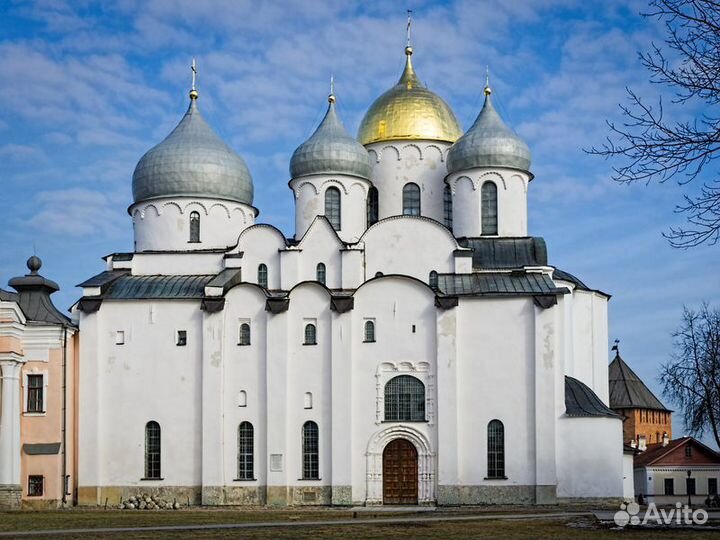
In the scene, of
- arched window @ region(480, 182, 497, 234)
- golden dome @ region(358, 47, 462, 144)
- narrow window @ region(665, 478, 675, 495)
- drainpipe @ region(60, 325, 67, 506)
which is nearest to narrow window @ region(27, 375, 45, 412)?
drainpipe @ region(60, 325, 67, 506)

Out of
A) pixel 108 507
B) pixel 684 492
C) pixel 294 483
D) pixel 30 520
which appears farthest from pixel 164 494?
pixel 684 492

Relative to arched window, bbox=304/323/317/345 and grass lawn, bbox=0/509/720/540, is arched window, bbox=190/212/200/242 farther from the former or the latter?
grass lawn, bbox=0/509/720/540

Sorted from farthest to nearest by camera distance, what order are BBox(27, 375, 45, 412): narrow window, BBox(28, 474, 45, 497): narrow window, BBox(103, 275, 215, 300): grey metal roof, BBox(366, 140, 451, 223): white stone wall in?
BBox(366, 140, 451, 223): white stone wall → BBox(103, 275, 215, 300): grey metal roof → BBox(27, 375, 45, 412): narrow window → BBox(28, 474, 45, 497): narrow window

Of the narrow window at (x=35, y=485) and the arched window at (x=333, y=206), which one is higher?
the arched window at (x=333, y=206)

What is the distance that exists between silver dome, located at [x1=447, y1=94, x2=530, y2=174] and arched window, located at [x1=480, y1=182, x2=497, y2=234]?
935mm

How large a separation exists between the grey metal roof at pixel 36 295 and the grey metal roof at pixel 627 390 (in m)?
37.9

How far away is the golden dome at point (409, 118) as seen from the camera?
46.7 metres

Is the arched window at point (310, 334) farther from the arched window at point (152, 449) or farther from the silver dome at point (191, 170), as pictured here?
the silver dome at point (191, 170)

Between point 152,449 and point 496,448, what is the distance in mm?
12052

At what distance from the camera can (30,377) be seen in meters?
40.8

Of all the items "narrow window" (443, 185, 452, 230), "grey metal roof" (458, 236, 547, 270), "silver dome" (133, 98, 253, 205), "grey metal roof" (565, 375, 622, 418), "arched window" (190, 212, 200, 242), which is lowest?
"grey metal roof" (565, 375, 622, 418)

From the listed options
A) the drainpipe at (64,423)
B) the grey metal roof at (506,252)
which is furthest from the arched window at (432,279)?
the drainpipe at (64,423)

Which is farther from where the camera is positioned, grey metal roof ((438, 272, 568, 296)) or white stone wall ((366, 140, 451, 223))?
white stone wall ((366, 140, 451, 223))

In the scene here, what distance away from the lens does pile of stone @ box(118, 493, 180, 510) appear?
1529 inches
